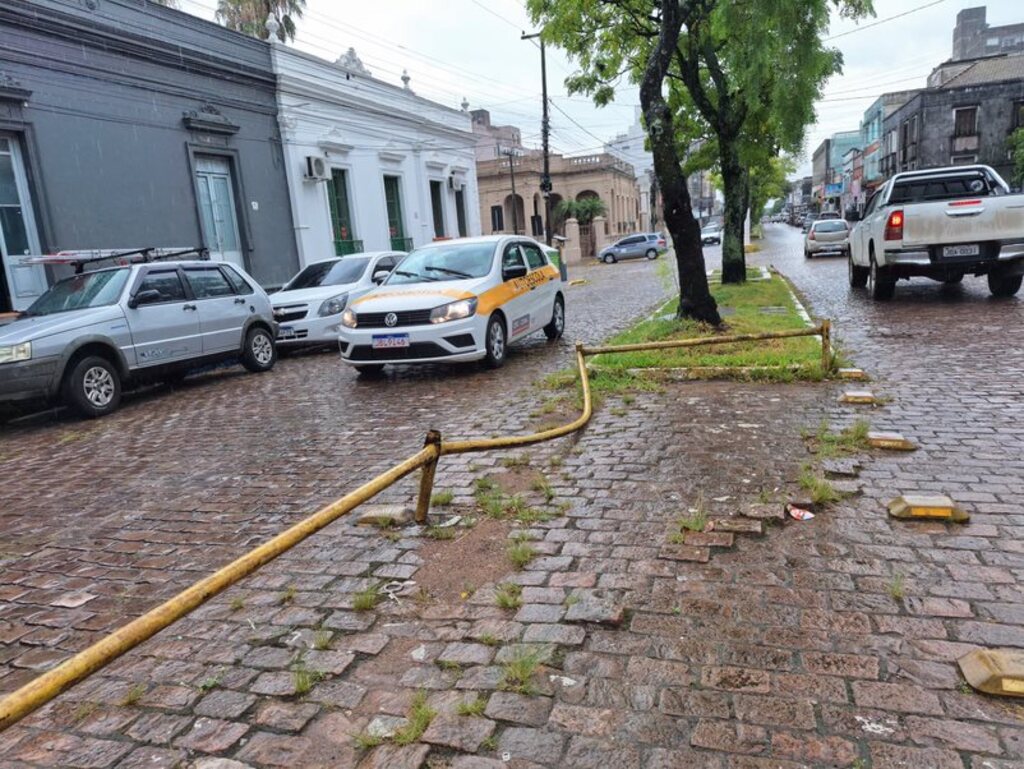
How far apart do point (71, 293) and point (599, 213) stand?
4432 centimetres

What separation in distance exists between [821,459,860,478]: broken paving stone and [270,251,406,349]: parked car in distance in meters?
8.26

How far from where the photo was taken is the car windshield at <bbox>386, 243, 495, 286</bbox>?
9.35 m

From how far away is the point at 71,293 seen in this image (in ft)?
28.6

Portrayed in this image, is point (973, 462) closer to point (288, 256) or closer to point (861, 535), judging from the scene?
point (861, 535)

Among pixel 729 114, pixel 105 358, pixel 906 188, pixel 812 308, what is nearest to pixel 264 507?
pixel 105 358

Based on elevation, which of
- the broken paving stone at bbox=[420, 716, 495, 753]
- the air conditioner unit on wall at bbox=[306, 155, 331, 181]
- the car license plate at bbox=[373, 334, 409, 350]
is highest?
the air conditioner unit on wall at bbox=[306, 155, 331, 181]

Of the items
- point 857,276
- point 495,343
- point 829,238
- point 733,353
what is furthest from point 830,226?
point 495,343

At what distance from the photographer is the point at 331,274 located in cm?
1320

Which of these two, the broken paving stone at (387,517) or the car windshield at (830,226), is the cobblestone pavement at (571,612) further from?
the car windshield at (830,226)

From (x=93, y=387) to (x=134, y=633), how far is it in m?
6.90

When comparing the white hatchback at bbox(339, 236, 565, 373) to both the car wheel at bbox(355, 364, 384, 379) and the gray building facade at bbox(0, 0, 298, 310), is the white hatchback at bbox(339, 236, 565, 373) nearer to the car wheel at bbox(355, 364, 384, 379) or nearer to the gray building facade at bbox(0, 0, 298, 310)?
the car wheel at bbox(355, 364, 384, 379)

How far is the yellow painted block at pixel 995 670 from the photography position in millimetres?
2326

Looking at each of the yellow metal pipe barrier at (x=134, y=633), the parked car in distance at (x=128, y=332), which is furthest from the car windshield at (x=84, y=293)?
the yellow metal pipe barrier at (x=134, y=633)

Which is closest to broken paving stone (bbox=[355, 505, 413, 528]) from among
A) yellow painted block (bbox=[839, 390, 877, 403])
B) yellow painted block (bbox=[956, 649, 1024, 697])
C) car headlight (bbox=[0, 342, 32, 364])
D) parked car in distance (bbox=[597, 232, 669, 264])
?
yellow painted block (bbox=[956, 649, 1024, 697])
